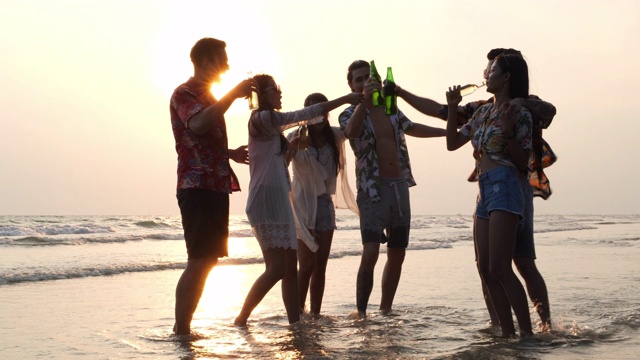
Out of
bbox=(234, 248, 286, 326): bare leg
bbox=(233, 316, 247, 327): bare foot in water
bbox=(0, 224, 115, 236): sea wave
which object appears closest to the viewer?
bbox=(234, 248, 286, 326): bare leg

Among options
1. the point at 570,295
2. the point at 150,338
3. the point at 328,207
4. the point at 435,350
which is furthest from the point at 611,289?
the point at 150,338

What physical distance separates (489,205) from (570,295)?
372cm

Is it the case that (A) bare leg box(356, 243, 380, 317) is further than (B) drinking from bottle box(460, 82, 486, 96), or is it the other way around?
(A) bare leg box(356, 243, 380, 317)

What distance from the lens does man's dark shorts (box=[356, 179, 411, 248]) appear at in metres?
6.27

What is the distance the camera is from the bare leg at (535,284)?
5184mm

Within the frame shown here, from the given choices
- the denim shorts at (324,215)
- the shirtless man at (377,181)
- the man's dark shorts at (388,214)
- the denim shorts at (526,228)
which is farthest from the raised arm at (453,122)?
the denim shorts at (324,215)

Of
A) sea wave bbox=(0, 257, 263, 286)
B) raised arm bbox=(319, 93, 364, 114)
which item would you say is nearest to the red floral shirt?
raised arm bbox=(319, 93, 364, 114)

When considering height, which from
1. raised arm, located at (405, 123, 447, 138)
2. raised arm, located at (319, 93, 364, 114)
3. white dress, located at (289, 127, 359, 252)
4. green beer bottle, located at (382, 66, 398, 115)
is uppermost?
green beer bottle, located at (382, 66, 398, 115)

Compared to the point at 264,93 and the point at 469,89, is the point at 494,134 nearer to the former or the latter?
the point at 469,89

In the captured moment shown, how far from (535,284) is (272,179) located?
6.56 feet

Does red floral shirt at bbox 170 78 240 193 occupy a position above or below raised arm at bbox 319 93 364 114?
below

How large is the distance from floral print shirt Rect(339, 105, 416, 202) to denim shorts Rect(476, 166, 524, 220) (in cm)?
162

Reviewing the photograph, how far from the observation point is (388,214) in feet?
20.7

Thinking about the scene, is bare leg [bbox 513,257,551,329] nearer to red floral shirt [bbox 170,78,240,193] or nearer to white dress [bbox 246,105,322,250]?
white dress [bbox 246,105,322,250]
